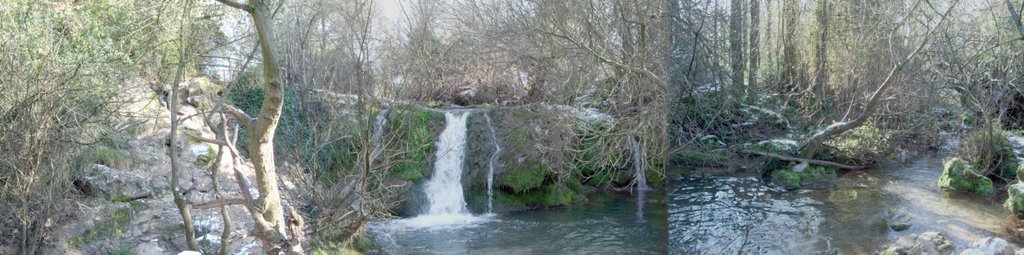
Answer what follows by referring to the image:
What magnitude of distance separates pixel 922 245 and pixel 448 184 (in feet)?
24.6

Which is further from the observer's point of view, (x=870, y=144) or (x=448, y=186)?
(x=870, y=144)

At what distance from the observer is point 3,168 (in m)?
6.41

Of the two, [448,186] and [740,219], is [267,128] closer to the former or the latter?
[448,186]

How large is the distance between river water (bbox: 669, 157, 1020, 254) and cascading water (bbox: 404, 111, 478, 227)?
3.71 m

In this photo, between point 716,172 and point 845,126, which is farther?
point 716,172

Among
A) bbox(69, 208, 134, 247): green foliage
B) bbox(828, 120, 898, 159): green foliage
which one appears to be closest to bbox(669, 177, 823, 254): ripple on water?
bbox(828, 120, 898, 159): green foliage

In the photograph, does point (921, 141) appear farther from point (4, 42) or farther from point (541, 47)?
point (4, 42)

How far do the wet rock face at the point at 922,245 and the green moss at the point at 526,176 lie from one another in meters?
5.93

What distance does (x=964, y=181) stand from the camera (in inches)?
460

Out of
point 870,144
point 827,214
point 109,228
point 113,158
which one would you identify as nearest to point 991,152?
point 870,144

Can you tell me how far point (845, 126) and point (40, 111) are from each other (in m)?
12.4

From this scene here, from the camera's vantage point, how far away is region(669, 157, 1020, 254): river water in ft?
30.2

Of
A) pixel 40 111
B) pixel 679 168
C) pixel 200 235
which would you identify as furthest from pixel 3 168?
pixel 679 168

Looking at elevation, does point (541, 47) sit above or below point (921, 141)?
above
